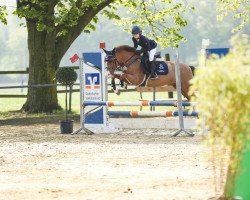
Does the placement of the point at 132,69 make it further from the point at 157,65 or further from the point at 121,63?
the point at 157,65

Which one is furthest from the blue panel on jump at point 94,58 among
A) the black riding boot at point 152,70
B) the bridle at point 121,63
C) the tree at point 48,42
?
the tree at point 48,42

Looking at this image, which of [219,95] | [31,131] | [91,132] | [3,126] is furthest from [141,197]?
[3,126]

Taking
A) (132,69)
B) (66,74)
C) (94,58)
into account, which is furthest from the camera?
(132,69)

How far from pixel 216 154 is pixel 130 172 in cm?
317

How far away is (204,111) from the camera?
5688 mm

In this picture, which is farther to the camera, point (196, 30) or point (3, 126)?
point (196, 30)

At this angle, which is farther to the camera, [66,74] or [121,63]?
[121,63]

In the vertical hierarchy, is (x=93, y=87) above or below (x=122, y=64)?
below

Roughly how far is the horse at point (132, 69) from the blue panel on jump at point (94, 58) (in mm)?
699

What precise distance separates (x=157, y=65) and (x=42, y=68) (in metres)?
7.43

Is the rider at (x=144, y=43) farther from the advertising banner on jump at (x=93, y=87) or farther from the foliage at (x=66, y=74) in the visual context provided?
the foliage at (x=66, y=74)

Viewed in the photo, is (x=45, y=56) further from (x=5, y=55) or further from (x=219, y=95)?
(x=5, y=55)

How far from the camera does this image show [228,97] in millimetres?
5523

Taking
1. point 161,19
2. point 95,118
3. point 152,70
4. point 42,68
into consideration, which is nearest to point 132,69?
point 152,70
